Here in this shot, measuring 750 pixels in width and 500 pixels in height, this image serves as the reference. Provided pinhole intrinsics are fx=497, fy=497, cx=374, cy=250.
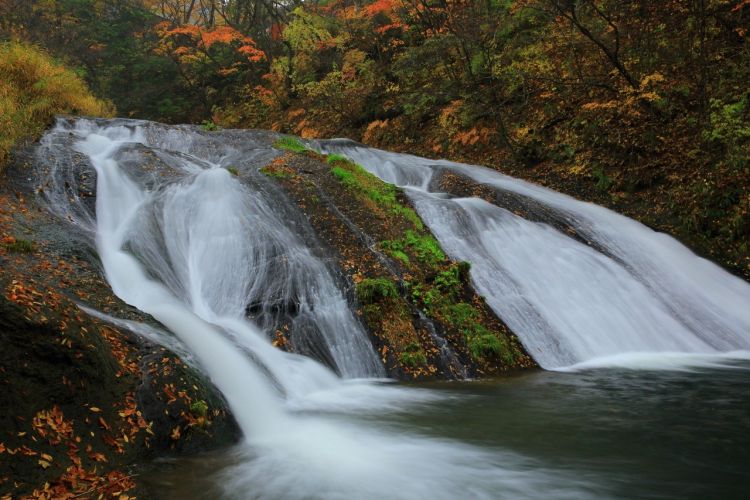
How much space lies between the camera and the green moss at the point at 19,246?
5.31 meters

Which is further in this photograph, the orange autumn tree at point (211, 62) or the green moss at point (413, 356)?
the orange autumn tree at point (211, 62)

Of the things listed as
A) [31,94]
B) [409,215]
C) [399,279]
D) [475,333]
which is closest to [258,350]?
[399,279]

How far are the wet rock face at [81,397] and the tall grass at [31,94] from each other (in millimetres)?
6326

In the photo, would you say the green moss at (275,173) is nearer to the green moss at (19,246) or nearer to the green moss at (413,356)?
the green moss at (413,356)

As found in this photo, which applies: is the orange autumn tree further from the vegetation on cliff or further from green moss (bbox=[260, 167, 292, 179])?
the vegetation on cliff

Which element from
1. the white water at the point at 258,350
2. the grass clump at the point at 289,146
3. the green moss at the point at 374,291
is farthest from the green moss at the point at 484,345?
the grass clump at the point at 289,146

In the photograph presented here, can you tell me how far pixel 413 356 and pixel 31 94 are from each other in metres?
11.7

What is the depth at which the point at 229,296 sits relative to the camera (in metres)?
7.06

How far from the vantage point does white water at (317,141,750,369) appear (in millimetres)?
7727

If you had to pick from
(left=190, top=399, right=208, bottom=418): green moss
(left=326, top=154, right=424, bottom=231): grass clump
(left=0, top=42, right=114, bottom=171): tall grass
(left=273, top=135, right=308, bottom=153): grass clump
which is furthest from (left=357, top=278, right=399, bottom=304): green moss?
(left=0, top=42, right=114, bottom=171): tall grass

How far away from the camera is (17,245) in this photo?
5.39 m

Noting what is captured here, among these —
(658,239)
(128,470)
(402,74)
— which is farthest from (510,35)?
(128,470)

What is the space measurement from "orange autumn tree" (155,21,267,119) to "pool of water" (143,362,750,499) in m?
23.0

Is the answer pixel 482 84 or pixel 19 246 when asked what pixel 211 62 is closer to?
pixel 482 84
